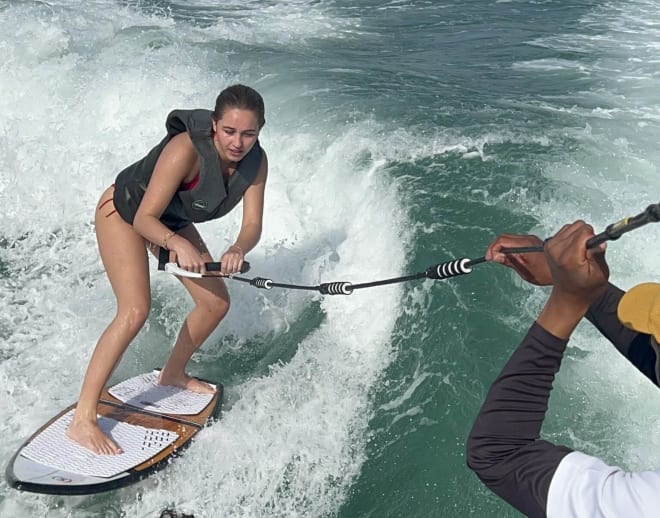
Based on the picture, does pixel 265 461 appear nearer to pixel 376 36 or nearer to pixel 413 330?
pixel 413 330

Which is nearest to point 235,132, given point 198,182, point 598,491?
point 198,182

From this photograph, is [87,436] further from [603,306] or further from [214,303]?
[603,306]

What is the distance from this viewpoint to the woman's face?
3.70 meters

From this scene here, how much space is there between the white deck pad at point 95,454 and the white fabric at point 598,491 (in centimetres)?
287

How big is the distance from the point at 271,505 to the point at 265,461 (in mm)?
259

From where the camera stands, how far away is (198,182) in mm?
3953

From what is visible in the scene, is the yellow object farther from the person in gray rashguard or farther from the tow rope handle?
the tow rope handle

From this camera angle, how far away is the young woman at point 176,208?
382 cm

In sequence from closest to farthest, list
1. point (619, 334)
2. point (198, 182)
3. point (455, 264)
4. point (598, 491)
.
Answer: point (598, 491) → point (619, 334) → point (455, 264) → point (198, 182)

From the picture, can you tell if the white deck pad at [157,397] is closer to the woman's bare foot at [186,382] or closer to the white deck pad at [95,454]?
the woman's bare foot at [186,382]

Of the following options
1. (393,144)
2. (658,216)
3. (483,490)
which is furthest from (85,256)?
(658,216)

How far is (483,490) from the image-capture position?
393cm

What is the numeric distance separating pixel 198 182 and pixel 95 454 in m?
1.52

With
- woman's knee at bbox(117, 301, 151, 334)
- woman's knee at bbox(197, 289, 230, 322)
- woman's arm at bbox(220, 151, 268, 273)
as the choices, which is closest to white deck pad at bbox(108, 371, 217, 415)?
A: woman's knee at bbox(197, 289, 230, 322)
